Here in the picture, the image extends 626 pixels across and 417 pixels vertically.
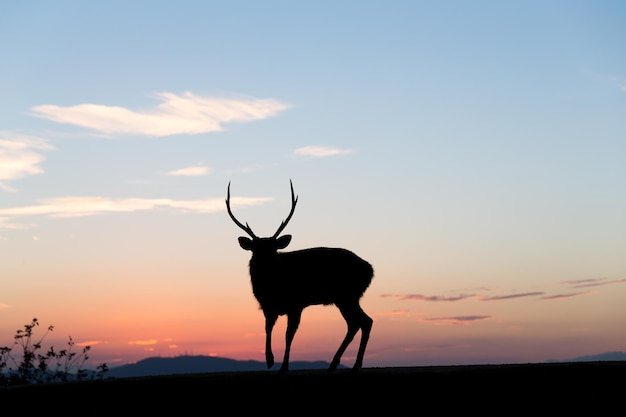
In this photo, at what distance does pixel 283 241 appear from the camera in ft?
69.5

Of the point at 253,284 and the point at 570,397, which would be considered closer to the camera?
the point at 570,397

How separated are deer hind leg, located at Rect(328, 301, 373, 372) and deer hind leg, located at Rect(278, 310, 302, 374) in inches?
42.8

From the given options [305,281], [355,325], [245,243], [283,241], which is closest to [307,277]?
[305,281]

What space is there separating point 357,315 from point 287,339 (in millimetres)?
1990

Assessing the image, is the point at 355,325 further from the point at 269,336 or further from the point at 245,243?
the point at 245,243

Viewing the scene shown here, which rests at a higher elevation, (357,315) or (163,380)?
(357,315)

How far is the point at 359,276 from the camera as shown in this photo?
21.0 metres

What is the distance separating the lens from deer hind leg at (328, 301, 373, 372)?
1992 centimetres

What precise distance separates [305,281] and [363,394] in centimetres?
519

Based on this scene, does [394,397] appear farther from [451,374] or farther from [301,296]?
[301,296]

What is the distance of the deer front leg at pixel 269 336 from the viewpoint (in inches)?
761

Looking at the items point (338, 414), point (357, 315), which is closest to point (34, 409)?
point (338, 414)

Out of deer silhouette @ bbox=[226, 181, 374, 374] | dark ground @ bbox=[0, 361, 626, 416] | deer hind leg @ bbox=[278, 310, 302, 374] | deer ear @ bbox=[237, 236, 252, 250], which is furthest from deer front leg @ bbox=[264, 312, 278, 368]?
deer ear @ bbox=[237, 236, 252, 250]

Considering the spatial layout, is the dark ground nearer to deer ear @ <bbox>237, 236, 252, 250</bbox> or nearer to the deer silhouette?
the deer silhouette
